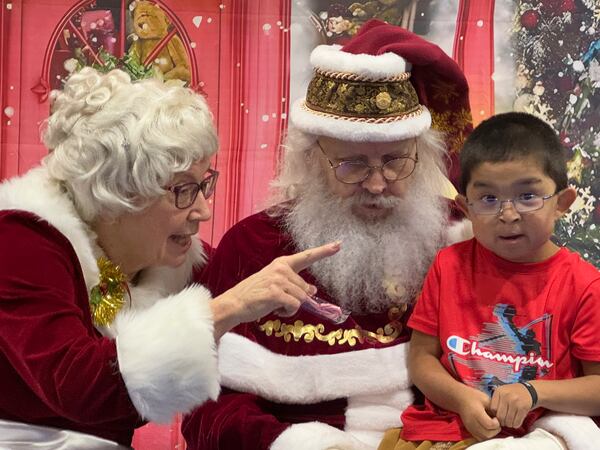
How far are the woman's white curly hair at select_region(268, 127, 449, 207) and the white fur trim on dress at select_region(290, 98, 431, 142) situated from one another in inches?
2.2

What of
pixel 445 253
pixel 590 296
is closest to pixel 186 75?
pixel 445 253

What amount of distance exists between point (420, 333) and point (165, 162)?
2.59 feet

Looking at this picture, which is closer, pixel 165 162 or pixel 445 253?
pixel 165 162

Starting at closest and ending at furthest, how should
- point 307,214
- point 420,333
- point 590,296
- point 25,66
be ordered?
1. point 590,296
2. point 420,333
3. point 307,214
4. point 25,66

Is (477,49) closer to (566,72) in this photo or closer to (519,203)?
(566,72)

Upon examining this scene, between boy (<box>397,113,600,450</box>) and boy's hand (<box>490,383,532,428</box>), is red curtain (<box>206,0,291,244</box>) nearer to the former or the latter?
boy (<box>397,113,600,450</box>)

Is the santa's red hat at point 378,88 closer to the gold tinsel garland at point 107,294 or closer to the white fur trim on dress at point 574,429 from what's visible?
the gold tinsel garland at point 107,294

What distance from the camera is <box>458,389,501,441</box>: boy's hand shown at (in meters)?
2.19

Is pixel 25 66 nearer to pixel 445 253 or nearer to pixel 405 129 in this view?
pixel 405 129

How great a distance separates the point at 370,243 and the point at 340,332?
0.26 m

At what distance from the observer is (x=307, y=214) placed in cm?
272

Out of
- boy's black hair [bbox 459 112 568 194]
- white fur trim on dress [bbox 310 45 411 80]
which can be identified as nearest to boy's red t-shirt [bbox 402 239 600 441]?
boy's black hair [bbox 459 112 568 194]

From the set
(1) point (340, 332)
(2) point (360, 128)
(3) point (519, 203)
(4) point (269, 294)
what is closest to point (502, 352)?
(3) point (519, 203)

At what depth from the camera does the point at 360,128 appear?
259 centimetres
